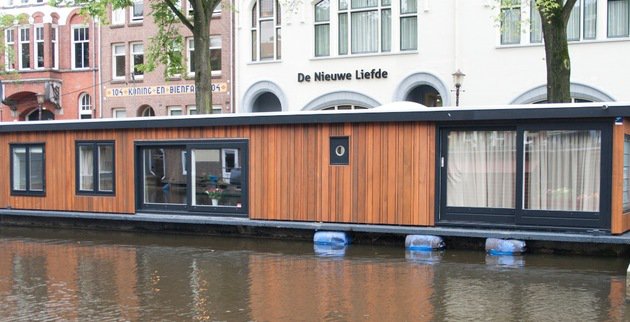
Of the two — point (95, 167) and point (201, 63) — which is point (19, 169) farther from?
point (201, 63)

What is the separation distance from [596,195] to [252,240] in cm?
709

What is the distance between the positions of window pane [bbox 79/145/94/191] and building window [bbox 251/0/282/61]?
1349cm

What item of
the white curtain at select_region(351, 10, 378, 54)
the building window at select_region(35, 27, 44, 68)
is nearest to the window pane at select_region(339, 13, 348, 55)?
the white curtain at select_region(351, 10, 378, 54)

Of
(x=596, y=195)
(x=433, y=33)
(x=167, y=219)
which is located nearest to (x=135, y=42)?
(x=433, y=33)

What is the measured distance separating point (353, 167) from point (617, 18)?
13.9 metres

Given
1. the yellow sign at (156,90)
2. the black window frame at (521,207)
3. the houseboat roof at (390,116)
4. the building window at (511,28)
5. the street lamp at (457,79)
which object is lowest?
the black window frame at (521,207)

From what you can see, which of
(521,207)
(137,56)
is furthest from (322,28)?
(521,207)

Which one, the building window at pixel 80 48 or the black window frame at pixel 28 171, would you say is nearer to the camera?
the black window frame at pixel 28 171

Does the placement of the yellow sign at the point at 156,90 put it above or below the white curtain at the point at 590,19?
below

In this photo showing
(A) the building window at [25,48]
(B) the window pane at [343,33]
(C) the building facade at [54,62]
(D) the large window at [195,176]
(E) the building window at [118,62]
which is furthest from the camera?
(A) the building window at [25,48]

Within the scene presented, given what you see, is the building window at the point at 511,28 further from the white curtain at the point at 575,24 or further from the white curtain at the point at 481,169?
the white curtain at the point at 481,169

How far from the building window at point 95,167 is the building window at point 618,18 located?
16488mm

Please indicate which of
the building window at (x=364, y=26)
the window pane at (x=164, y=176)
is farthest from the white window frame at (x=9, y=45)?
the window pane at (x=164, y=176)

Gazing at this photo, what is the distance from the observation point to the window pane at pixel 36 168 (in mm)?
19094
